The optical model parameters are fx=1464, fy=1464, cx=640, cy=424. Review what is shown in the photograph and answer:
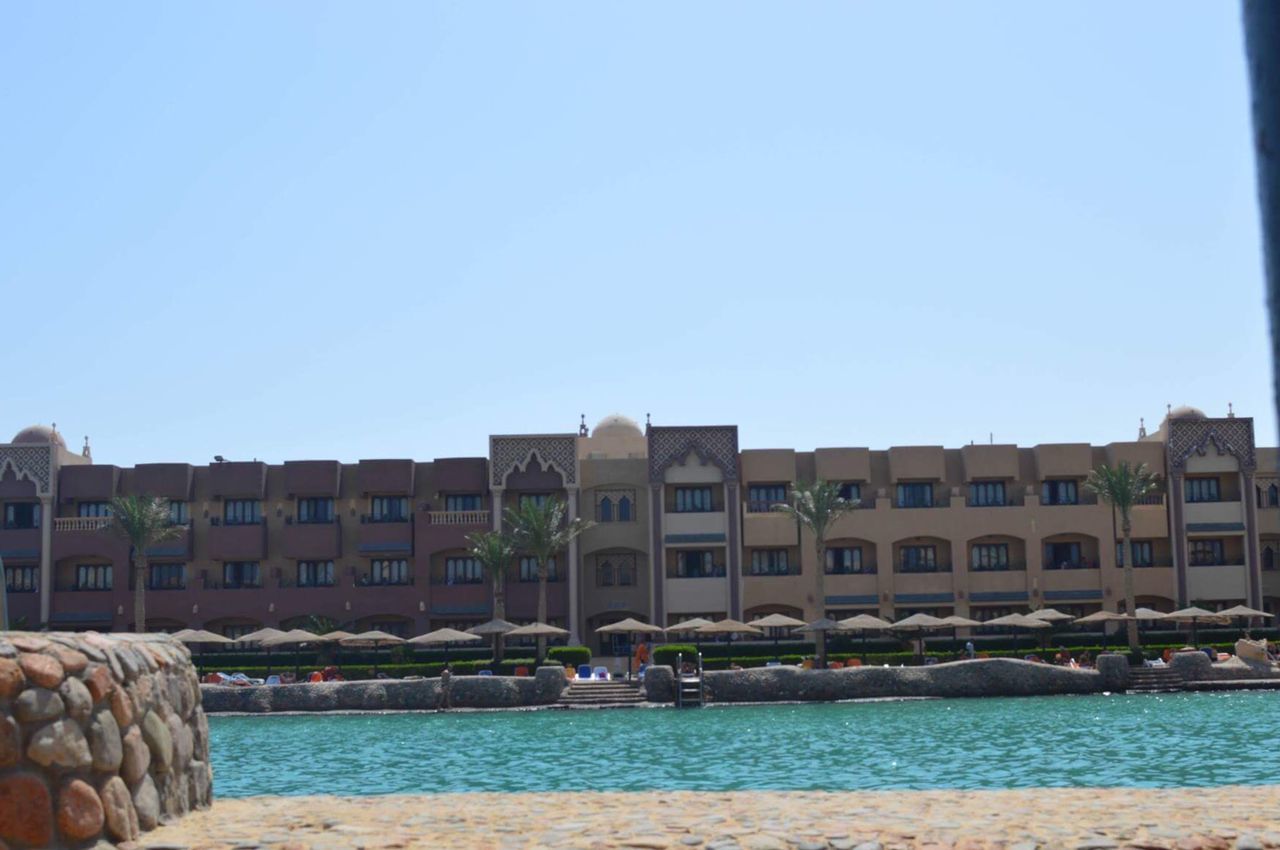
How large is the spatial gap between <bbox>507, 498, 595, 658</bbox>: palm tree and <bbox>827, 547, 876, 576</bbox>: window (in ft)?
41.9

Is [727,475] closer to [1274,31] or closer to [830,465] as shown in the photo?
[830,465]

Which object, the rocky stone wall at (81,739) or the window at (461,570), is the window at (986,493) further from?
the rocky stone wall at (81,739)

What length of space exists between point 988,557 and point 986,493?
10.6 ft

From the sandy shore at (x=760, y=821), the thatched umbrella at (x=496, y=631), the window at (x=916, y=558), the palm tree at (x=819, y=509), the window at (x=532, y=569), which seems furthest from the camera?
the window at (x=916, y=558)

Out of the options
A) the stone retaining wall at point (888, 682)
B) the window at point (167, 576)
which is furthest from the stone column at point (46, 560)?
the stone retaining wall at point (888, 682)

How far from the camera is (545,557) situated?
67.9 m

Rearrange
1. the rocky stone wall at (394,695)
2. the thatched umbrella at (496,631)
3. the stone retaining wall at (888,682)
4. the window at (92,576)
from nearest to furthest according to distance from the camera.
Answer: the stone retaining wall at (888,682)
the rocky stone wall at (394,695)
the thatched umbrella at (496,631)
the window at (92,576)

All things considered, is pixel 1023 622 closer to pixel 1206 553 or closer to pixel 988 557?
pixel 988 557

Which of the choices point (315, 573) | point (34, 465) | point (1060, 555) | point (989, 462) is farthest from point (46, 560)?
point (1060, 555)

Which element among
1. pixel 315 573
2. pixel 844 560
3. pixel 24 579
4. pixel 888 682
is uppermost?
pixel 844 560

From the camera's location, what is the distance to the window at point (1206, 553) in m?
73.2

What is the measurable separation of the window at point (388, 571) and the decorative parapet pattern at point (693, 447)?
13087mm

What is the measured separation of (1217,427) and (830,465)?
64.8ft

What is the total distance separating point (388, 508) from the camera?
73.2 m
